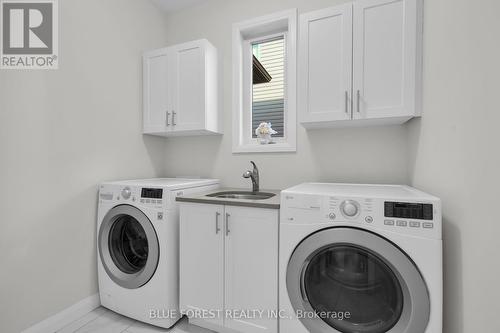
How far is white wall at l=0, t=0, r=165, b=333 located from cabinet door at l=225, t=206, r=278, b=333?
3.81ft

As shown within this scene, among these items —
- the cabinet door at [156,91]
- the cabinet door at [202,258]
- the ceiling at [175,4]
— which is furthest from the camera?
the ceiling at [175,4]

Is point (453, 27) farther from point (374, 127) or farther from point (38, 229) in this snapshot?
point (38, 229)

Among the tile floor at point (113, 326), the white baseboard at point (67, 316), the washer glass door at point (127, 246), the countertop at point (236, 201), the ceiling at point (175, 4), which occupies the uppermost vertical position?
the ceiling at point (175, 4)

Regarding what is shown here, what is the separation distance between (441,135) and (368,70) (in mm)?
589

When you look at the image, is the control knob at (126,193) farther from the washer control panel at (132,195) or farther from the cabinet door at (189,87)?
the cabinet door at (189,87)

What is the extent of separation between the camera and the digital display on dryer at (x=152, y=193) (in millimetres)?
1510

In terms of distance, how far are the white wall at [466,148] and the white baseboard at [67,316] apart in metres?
2.28

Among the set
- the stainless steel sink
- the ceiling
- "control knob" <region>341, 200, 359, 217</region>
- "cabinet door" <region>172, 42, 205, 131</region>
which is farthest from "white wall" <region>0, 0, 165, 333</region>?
"control knob" <region>341, 200, 359, 217</region>

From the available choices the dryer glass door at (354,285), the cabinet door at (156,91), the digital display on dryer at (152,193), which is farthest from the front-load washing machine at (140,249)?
the dryer glass door at (354,285)

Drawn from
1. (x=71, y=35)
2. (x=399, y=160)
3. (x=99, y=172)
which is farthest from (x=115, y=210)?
(x=399, y=160)

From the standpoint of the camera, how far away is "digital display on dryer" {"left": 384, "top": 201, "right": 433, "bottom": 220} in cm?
96

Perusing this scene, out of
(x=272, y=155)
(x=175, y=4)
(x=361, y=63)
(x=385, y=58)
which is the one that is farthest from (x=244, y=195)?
(x=175, y=4)

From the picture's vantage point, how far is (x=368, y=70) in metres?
1.41

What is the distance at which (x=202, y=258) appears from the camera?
145 cm
